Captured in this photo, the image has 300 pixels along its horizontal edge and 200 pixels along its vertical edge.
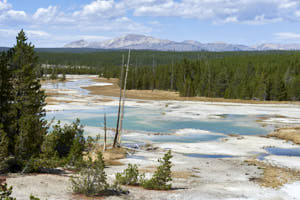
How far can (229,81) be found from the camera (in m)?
103

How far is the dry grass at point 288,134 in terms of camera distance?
3697 centimetres

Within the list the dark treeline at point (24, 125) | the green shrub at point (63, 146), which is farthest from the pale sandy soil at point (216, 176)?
the green shrub at point (63, 146)

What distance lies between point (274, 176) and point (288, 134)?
18363mm

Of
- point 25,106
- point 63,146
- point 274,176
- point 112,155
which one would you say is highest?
point 25,106

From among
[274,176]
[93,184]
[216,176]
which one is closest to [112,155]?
[216,176]

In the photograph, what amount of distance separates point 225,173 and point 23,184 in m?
13.0

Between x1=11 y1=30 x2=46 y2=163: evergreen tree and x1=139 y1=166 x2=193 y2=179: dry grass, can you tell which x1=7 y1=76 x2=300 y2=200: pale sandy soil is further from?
x1=11 y1=30 x2=46 y2=163: evergreen tree

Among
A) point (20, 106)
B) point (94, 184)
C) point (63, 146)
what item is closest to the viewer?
point (94, 184)

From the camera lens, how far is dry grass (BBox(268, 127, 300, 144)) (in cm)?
3697

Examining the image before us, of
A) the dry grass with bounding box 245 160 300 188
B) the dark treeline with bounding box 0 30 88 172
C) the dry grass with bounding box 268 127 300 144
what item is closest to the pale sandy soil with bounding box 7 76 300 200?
the dry grass with bounding box 245 160 300 188

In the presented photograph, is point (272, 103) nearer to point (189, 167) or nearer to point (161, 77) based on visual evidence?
point (161, 77)

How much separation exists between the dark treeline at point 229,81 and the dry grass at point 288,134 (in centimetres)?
4845

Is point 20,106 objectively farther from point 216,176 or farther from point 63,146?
point 216,176

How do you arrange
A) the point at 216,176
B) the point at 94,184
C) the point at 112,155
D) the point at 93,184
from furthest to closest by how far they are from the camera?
the point at 112,155
the point at 216,176
the point at 94,184
the point at 93,184
